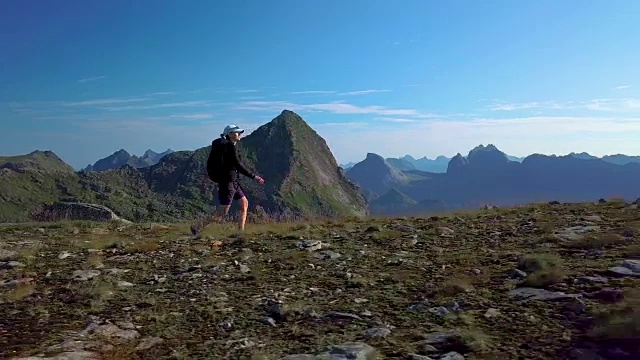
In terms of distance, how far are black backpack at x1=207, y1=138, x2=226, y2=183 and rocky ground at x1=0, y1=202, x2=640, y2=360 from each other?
1.88 meters

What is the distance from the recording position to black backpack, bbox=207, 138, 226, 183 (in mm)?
12492

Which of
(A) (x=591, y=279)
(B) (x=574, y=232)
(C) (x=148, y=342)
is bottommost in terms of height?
(C) (x=148, y=342)

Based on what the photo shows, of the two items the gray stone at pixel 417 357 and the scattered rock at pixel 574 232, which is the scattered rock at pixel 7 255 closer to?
the gray stone at pixel 417 357

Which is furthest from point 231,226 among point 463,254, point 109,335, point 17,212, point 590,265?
point 17,212

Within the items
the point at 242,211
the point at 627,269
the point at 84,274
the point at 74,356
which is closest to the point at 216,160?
the point at 242,211

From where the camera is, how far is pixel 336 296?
697cm

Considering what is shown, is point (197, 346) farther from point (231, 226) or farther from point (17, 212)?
point (17, 212)

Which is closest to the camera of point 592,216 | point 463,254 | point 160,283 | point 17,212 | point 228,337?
point 228,337

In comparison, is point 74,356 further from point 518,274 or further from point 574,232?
point 574,232

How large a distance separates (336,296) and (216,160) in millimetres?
6682

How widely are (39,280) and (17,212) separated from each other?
126572 millimetres

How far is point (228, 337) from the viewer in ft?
18.5

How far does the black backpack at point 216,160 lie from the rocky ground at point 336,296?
1.88m

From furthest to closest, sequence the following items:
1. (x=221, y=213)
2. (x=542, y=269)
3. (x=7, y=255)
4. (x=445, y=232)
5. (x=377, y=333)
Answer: (x=221, y=213)
(x=445, y=232)
(x=7, y=255)
(x=542, y=269)
(x=377, y=333)
